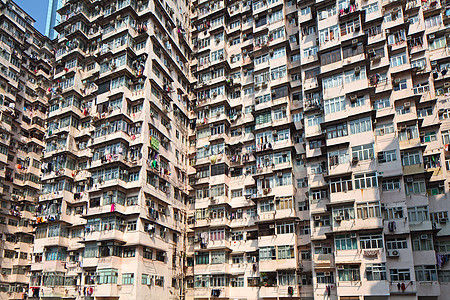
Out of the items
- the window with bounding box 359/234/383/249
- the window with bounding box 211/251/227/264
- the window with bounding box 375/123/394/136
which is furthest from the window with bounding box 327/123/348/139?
the window with bounding box 211/251/227/264

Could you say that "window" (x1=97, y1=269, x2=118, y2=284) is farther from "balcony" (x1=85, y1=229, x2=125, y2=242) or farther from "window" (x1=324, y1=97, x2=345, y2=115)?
"window" (x1=324, y1=97, x2=345, y2=115)

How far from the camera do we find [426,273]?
92.2 ft

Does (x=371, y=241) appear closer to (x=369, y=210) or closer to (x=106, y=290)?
(x=369, y=210)

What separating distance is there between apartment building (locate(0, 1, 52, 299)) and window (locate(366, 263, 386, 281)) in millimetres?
39664

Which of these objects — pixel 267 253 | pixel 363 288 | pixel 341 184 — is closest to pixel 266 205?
pixel 267 253

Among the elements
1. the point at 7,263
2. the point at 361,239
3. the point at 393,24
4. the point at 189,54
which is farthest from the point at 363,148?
the point at 7,263

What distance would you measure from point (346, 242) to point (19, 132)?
4480 cm

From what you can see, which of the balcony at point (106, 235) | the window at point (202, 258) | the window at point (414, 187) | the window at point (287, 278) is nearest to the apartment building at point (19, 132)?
the balcony at point (106, 235)

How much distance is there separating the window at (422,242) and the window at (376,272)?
13.3ft

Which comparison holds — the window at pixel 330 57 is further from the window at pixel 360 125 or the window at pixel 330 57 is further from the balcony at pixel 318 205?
the balcony at pixel 318 205

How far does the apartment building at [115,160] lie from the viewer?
110 feet

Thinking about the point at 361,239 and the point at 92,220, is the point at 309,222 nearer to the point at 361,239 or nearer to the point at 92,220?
the point at 361,239

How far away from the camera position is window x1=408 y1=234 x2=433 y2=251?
93.6 ft

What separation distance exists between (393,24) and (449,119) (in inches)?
409
